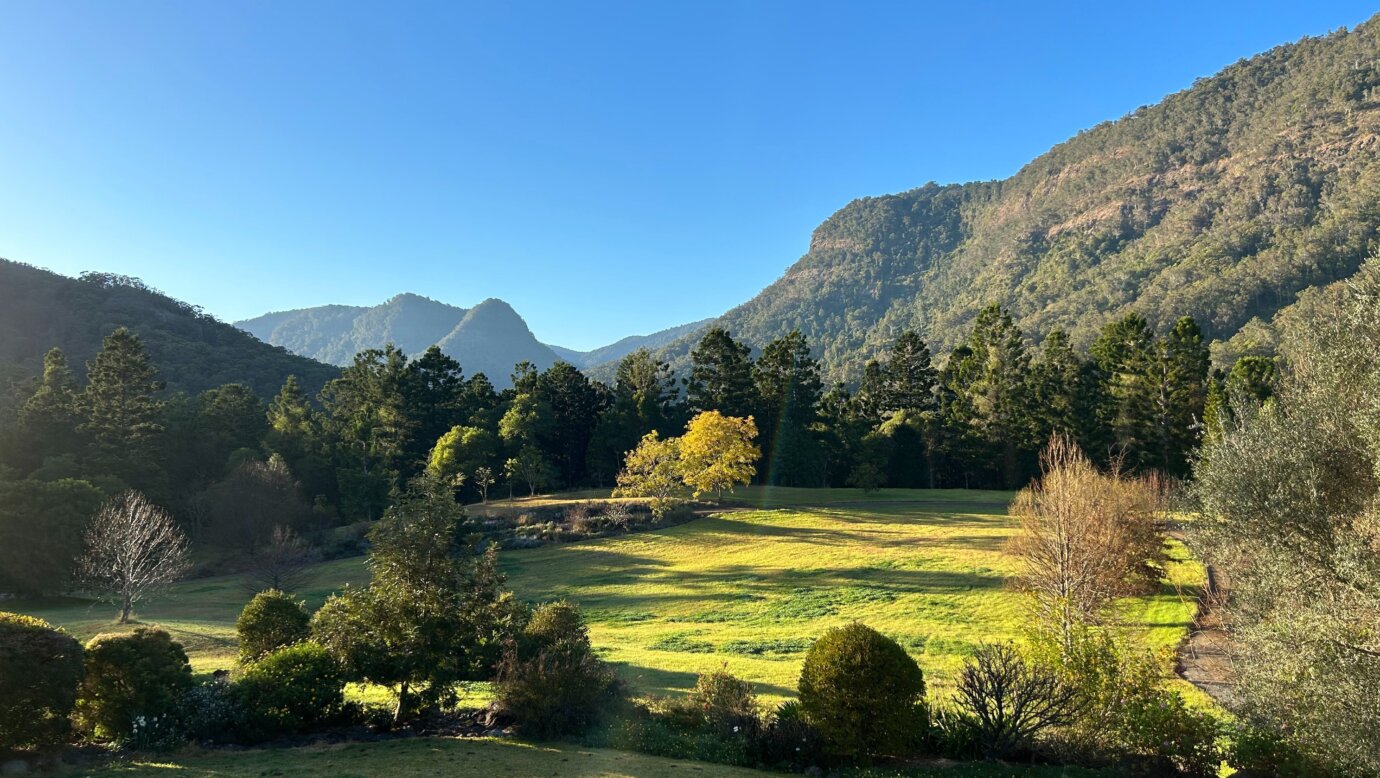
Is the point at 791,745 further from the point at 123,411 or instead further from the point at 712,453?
the point at 123,411

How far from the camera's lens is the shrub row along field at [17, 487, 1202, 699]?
22.0m

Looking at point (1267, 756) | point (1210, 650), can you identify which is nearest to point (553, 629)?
point (1267, 756)

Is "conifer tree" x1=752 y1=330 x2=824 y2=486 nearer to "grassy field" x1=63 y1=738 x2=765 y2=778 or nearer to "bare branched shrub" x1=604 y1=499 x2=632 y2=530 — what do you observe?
"bare branched shrub" x1=604 y1=499 x2=632 y2=530

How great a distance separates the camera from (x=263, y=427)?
219 feet

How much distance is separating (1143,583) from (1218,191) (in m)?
201

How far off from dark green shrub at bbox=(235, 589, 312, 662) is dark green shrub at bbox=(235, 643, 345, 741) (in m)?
3.15

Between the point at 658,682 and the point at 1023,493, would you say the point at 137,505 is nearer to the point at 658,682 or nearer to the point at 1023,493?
the point at 658,682

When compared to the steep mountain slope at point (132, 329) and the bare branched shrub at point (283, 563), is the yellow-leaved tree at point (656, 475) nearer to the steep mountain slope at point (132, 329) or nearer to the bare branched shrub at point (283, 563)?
the bare branched shrub at point (283, 563)

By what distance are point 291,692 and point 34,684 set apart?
3762 mm

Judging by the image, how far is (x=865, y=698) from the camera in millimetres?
11344

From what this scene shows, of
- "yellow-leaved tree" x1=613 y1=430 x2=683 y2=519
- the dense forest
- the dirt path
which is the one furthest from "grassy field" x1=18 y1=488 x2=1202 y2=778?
the dense forest

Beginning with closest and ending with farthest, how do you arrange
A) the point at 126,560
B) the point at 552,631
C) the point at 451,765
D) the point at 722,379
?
the point at 451,765, the point at 552,631, the point at 126,560, the point at 722,379

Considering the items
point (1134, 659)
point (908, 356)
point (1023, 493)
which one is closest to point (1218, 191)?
point (908, 356)

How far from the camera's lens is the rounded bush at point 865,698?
11.3 meters
